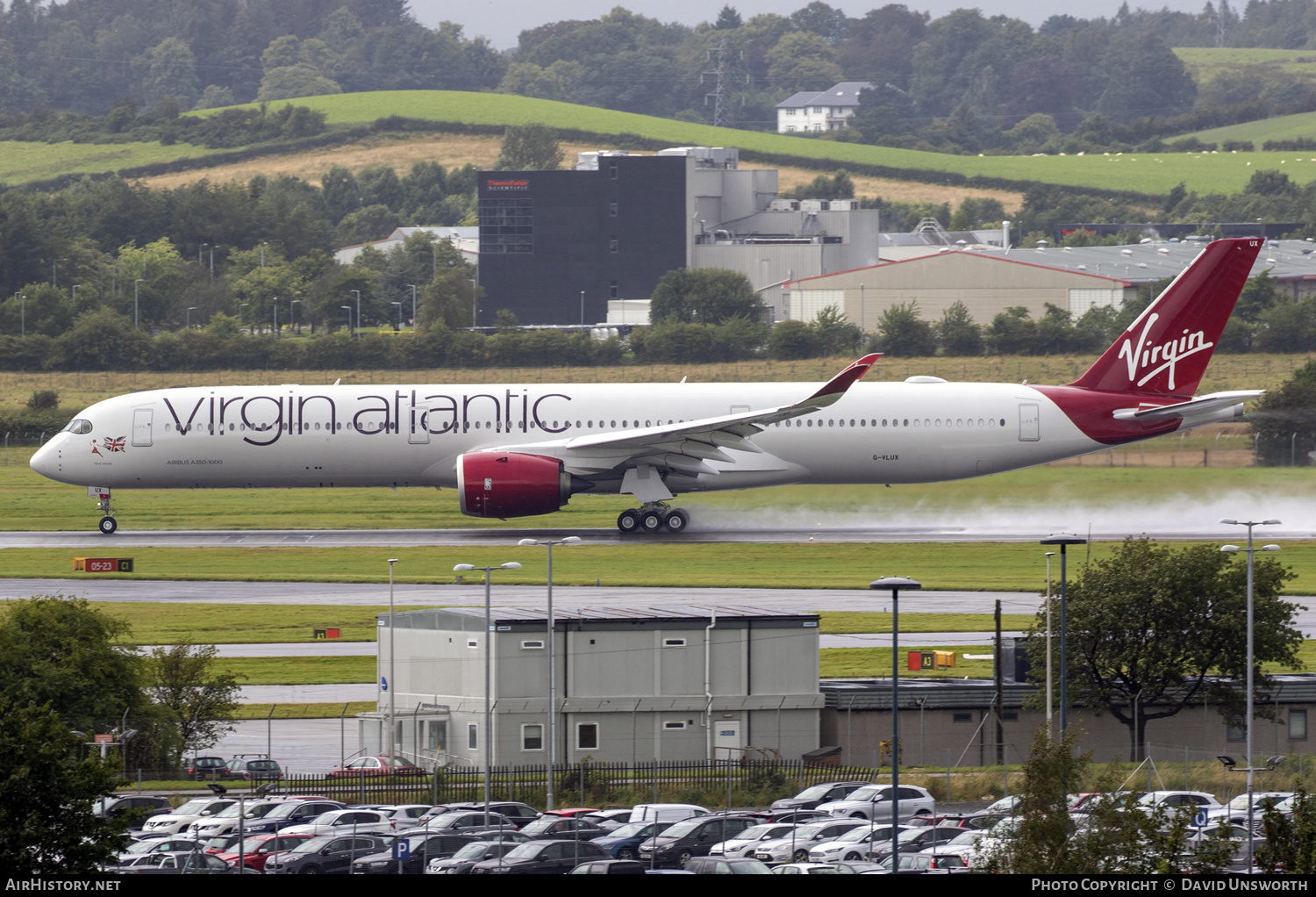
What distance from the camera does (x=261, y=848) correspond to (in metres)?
26.3

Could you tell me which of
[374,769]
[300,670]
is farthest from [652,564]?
[374,769]

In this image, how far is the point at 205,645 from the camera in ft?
140

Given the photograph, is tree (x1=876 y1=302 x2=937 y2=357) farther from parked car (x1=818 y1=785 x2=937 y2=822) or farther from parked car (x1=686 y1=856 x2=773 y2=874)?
parked car (x1=686 y1=856 x2=773 y2=874)

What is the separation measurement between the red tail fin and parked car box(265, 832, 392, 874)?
38012 mm

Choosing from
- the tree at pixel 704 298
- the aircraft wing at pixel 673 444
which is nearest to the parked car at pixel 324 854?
the aircraft wing at pixel 673 444

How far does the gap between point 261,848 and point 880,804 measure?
10243 mm

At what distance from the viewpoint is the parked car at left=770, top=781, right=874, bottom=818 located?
1172 inches

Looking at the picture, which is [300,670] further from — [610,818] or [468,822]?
[610,818]

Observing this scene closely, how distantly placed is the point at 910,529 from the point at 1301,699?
25.9 m

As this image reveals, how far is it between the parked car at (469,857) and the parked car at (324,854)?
1.24 meters

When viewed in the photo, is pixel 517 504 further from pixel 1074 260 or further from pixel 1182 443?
pixel 1074 260

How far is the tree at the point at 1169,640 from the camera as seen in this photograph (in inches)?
1431

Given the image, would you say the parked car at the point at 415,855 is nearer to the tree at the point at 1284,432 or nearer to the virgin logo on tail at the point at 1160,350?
the virgin logo on tail at the point at 1160,350

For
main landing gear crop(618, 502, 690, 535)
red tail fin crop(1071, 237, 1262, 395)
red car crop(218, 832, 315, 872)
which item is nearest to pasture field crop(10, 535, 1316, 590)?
main landing gear crop(618, 502, 690, 535)
